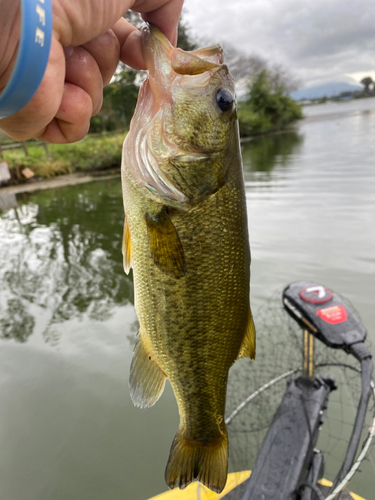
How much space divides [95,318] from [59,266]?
2.43 metres

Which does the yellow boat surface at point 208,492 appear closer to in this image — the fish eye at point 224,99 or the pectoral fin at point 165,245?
the pectoral fin at point 165,245

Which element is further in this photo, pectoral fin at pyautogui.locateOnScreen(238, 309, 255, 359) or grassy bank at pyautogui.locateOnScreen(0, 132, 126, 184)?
grassy bank at pyautogui.locateOnScreen(0, 132, 126, 184)

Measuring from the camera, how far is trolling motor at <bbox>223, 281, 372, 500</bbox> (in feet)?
6.75

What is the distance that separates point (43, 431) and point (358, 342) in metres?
3.06

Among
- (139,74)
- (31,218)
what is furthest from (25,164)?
(139,74)

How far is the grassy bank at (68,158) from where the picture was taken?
1795cm

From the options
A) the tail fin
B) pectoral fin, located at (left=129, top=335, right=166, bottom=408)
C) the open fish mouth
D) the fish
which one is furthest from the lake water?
the open fish mouth

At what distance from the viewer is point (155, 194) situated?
49.6 inches

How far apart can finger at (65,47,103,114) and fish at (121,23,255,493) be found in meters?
0.22

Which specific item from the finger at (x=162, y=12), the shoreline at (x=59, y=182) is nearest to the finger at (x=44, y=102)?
the finger at (x=162, y=12)

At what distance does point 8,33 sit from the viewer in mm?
855

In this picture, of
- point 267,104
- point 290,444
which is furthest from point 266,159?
point 267,104

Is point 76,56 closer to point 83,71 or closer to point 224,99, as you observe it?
point 83,71

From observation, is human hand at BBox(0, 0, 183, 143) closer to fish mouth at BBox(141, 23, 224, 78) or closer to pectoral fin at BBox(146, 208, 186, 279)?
fish mouth at BBox(141, 23, 224, 78)
